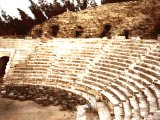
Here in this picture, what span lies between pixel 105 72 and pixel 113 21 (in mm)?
8958

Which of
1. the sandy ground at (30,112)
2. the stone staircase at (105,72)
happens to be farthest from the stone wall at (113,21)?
the sandy ground at (30,112)

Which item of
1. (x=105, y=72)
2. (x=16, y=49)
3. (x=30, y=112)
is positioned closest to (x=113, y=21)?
(x=16, y=49)

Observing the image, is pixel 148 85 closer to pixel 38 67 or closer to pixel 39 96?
pixel 39 96

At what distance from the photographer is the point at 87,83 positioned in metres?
18.9

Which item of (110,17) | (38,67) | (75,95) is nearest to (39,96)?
(75,95)

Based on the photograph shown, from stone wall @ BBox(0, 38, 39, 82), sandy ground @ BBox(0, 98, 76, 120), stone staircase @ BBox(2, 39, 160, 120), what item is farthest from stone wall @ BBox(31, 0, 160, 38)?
sandy ground @ BBox(0, 98, 76, 120)

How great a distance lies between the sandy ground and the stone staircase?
164 centimetres

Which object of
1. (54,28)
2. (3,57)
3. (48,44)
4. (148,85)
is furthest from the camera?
(54,28)

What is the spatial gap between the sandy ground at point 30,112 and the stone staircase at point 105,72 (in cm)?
164

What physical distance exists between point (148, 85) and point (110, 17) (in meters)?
13.5

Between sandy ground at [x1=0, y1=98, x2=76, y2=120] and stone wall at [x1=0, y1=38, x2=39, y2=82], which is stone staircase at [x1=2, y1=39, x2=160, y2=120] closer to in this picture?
stone wall at [x1=0, y1=38, x2=39, y2=82]

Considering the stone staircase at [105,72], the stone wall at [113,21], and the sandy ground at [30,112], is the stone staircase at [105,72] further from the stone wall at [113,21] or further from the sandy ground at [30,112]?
the stone wall at [113,21]

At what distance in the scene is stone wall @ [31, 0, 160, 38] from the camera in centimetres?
2505

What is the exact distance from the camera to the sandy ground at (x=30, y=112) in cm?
1530
